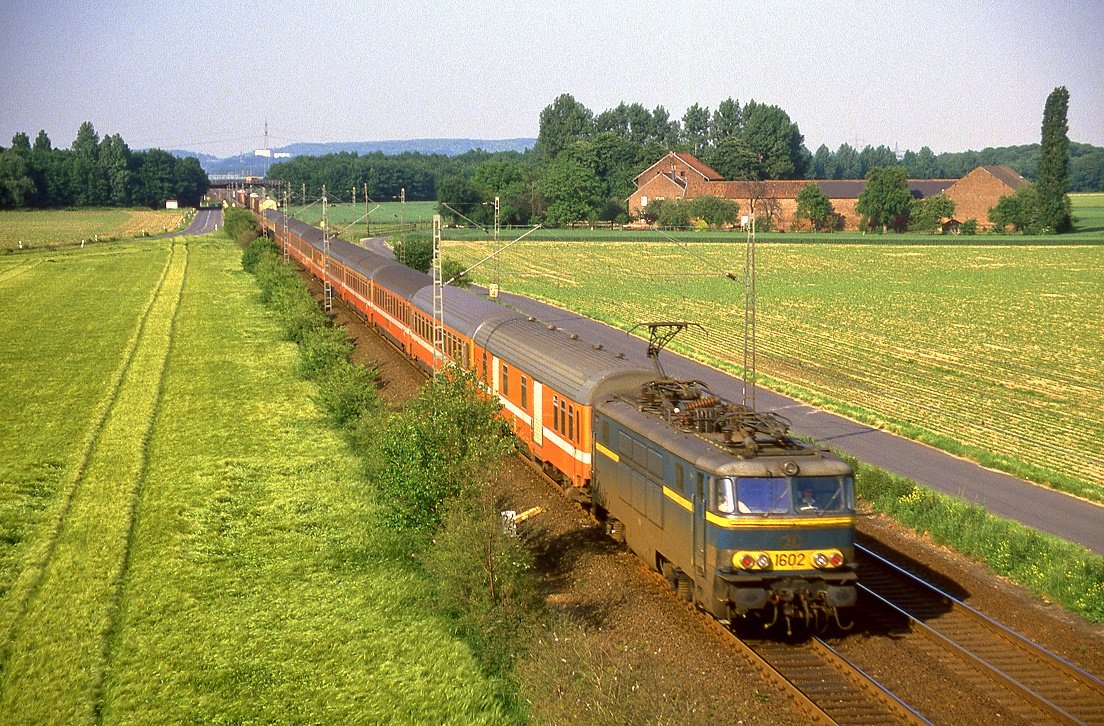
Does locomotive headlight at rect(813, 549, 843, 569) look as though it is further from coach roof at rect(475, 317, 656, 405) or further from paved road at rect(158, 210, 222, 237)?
paved road at rect(158, 210, 222, 237)

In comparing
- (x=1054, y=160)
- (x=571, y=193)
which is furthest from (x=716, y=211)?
(x=1054, y=160)

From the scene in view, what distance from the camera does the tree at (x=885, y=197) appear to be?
436 feet

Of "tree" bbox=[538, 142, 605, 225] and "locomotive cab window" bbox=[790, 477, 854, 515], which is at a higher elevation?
"tree" bbox=[538, 142, 605, 225]

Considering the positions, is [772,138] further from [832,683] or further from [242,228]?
[832,683]

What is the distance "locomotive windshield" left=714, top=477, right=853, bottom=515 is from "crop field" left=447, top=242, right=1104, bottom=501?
49.5 feet

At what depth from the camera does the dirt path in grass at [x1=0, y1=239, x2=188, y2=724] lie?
15748 mm

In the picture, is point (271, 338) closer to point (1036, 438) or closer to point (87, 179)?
point (1036, 438)

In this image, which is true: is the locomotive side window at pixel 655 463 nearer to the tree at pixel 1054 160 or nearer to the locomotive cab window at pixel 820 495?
the locomotive cab window at pixel 820 495

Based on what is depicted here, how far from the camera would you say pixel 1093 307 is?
6631cm

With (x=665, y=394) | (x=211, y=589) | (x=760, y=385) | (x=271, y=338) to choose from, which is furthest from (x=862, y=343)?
(x=211, y=589)

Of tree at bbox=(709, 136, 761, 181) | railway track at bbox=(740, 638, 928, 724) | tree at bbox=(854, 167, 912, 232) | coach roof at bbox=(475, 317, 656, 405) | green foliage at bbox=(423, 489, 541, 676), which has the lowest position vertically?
railway track at bbox=(740, 638, 928, 724)

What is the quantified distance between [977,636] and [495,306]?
805 inches

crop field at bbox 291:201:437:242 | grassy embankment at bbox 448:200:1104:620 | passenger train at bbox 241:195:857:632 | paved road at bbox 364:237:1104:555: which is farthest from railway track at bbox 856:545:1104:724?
crop field at bbox 291:201:437:242

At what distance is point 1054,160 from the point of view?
120 metres
